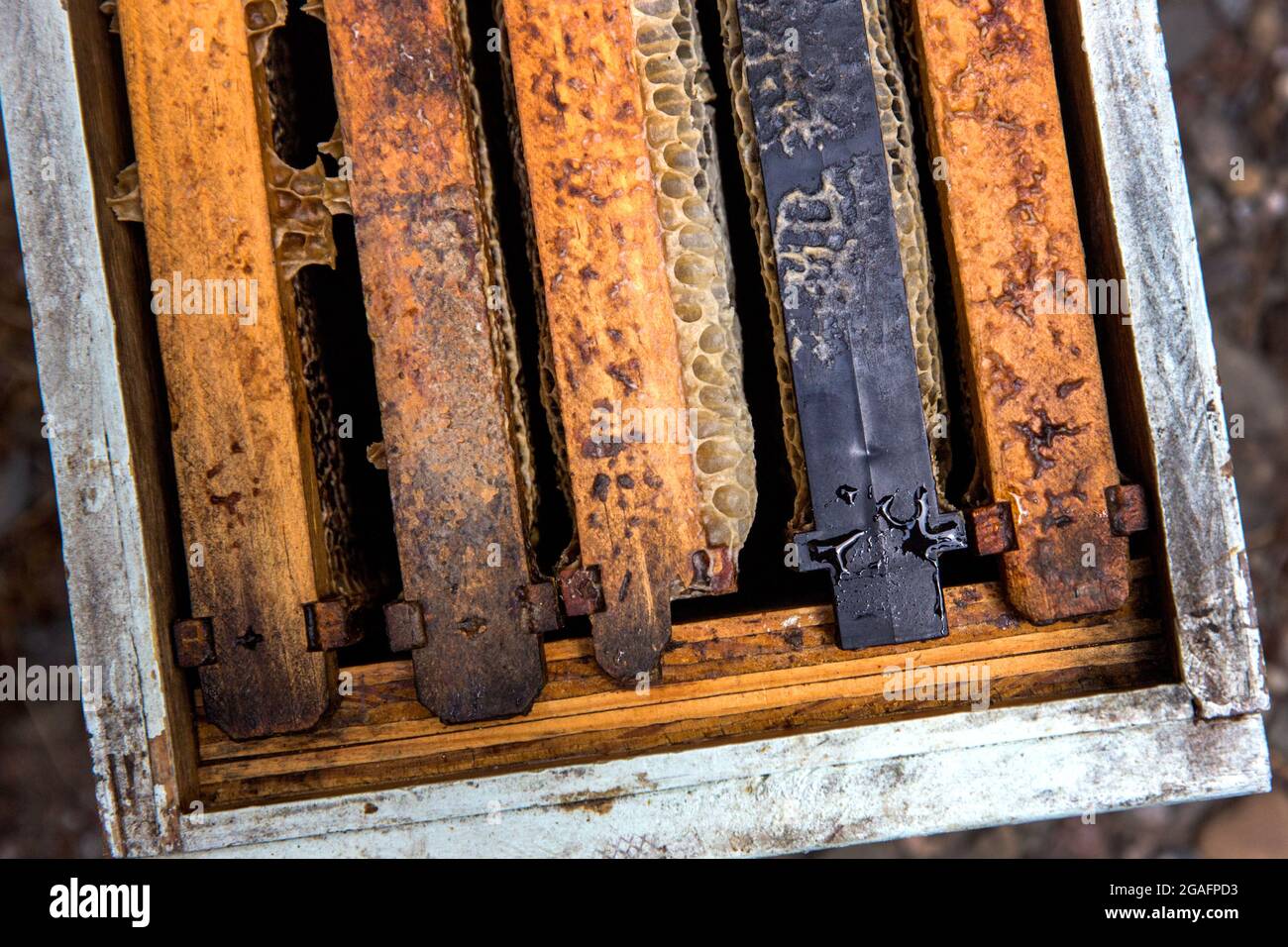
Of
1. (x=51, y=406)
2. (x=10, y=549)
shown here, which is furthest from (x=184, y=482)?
(x=10, y=549)

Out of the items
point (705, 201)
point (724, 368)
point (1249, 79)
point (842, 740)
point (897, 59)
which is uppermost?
point (1249, 79)

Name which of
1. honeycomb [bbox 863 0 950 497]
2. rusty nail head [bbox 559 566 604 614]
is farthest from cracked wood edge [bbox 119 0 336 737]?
honeycomb [bbox 863 0 950 497]

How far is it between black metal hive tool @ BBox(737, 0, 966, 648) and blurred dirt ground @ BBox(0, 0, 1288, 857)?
1992 millimetres

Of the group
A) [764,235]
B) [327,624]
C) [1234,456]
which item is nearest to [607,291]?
[764,235]

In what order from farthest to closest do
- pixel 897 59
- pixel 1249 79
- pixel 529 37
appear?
pixel 1249 79, pixel 897 59, pixel 529 37

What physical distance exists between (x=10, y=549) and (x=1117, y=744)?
12.3ft

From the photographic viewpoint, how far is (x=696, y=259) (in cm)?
215

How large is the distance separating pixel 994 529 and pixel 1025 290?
1.77 ft

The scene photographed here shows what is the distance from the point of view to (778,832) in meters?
2.16

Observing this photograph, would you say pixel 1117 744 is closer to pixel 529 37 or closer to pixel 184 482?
pixel 529 37

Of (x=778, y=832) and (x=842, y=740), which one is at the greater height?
(x=842, y=740)

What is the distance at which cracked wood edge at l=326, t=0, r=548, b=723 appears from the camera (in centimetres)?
210

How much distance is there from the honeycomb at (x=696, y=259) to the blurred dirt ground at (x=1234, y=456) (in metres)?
2.17

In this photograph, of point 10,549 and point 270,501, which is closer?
point 270,501
